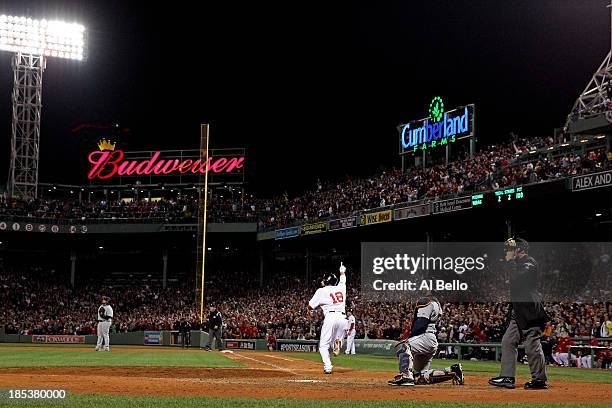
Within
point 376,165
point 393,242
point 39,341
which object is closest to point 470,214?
point 393,242

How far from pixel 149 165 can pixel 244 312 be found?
1785 cm

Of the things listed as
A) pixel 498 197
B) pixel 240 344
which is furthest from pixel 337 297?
pixel 240 344

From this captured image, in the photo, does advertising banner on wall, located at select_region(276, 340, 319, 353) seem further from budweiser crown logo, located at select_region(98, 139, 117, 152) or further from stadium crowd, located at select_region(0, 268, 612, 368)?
budweiser crown logo, located at select_region(98, 139, 117, 152)

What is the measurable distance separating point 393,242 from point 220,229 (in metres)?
13.0

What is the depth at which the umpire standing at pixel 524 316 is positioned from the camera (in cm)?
1068

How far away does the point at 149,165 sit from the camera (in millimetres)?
57688

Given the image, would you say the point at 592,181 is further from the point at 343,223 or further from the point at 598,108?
the point at 343,223

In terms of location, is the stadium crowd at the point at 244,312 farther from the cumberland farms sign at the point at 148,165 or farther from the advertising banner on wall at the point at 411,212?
the cumberland farms sign at the point at 148,165

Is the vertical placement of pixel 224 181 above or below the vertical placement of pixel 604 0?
below

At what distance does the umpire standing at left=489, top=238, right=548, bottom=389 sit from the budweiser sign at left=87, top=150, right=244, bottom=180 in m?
45.6

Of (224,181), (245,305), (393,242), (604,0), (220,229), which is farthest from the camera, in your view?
(224,181)

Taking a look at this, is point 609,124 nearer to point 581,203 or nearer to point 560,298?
point 581,203

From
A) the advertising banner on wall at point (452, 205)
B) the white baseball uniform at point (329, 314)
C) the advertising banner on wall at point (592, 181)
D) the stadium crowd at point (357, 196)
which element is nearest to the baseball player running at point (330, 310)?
the white baseball uniform at point (329, 314)

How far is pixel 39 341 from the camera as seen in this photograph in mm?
44125
